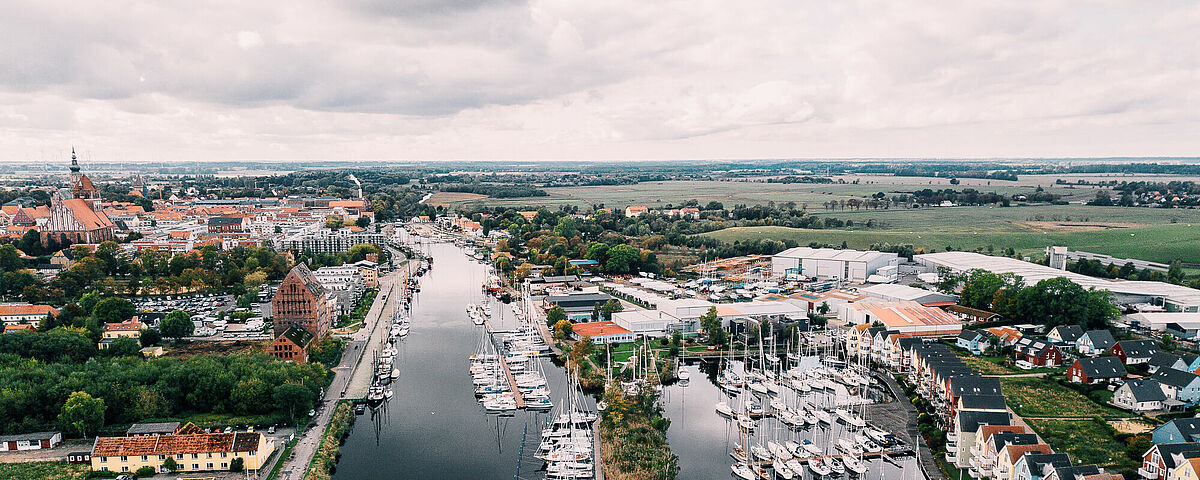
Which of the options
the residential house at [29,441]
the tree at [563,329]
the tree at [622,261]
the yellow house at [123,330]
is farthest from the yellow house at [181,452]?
the tree at [622,261]

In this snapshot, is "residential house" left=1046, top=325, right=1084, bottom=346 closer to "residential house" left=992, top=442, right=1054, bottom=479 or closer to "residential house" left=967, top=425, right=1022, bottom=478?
"residential house" left=967, top=425, right=1022, bottom=478

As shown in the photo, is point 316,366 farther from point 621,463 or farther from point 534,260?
point 534,260

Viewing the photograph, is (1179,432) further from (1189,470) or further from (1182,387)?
(1182,387)

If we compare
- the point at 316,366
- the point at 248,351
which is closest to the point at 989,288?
the point at 316,366

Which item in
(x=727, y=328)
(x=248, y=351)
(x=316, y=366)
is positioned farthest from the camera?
(x=727, y=328)

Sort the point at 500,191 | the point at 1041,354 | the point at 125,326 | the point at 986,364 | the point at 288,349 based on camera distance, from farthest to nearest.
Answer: the point at 500,191
the point at 125,326
the point at 986,364
the point at 1041,354
the point at 288,349

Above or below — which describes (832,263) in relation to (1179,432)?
above

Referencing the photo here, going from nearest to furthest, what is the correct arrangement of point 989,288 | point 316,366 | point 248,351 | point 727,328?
1. point 316,366
2. point 248,351
3. point 727,328
4. point 989,288

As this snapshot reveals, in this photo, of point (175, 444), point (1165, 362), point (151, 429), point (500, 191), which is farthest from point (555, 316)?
point (500, 191)
